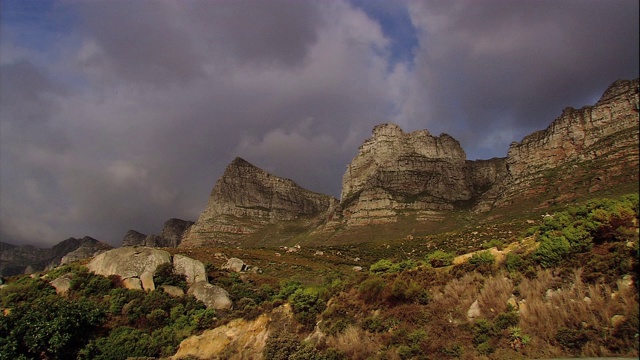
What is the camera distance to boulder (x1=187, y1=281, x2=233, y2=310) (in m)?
34.0

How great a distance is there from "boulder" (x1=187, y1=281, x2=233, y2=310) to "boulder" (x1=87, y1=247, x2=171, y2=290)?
17.4 ft

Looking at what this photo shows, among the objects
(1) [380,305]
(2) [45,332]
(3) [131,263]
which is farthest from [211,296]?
(1) [380,305]

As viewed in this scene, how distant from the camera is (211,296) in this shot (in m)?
35.2

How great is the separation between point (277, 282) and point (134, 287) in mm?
14534

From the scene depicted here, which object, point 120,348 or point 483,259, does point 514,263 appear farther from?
point 120,348

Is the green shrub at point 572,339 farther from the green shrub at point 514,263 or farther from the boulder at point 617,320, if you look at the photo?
the green shrub at point 514,263

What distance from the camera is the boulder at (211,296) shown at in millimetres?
33997

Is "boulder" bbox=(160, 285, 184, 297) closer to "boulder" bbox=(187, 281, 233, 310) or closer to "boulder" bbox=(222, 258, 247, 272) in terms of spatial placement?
"boulder" bbox=(187, 281, 233, 310)

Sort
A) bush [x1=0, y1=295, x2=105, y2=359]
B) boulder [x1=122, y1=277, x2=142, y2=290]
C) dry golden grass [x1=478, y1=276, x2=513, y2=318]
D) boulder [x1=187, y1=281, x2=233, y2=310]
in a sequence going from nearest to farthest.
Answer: dry golden grass [x1=478, y1=276, x2=513, y2=318] → bush [x1=0, y1=295, x2=105, y2=359] → boulder [x1=187, y1=281, x2=233, y2=310] → boulder [x1=122, y1=277, x2=142, y2=290]

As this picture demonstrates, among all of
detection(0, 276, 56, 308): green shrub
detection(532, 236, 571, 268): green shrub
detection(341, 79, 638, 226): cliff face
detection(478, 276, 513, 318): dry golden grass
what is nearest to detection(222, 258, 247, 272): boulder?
detection(0, 276, 56, 308): green shrub

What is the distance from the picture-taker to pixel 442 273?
683 inches

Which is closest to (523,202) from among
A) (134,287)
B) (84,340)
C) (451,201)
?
(451,201)

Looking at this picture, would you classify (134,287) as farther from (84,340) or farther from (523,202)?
(523,202)

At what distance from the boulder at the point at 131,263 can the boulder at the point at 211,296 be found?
529 centimetres
